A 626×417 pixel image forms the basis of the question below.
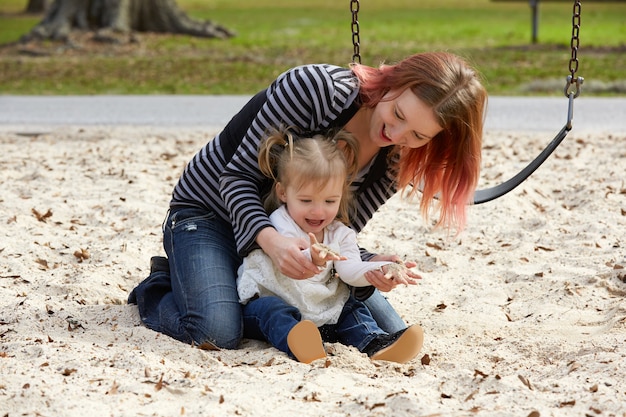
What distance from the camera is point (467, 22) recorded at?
21125 millimetres

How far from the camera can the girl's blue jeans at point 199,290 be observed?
137 inches

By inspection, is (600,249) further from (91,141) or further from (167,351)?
(91,141)

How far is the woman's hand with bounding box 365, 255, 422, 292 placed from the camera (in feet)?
10.5

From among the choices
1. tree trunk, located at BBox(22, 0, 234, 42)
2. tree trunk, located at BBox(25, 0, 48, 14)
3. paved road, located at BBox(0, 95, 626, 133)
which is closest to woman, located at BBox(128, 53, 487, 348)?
paved road, located at BBox(0, 95, 626, 133)

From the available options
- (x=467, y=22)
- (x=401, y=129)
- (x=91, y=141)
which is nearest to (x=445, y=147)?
(x=401, y=129)

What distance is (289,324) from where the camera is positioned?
332 cm

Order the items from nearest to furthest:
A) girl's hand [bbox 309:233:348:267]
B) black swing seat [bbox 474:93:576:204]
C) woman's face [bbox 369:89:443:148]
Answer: girl's hand [bbox 309:233:348:267]
woman's face [bbox 369:89:443:148]
black swing seat [bbox 474:93:576:204]

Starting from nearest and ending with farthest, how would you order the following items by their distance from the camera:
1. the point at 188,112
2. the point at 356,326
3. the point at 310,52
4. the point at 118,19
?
1. the point at 356,326
2. the point at 188,112
3. the point at 310,52
4. the point at 118,19

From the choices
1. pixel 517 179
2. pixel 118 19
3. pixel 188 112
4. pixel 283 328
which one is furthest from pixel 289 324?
pixel 118 19

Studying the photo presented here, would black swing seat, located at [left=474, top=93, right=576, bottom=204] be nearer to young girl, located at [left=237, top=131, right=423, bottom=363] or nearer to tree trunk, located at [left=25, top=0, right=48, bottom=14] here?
young girl, located at [left=237, top=131, right=423, bottom=363]

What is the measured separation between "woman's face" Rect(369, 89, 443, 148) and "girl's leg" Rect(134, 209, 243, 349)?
80cm

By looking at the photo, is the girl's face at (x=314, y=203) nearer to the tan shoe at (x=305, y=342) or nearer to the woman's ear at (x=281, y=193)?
the woman's ear at (x=281, y=193)

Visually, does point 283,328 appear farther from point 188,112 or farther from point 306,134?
point 188,112

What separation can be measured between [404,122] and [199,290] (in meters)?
1.03
